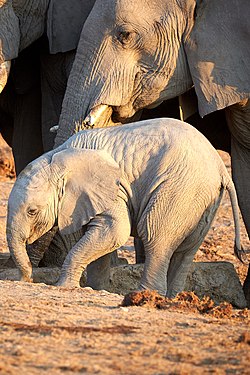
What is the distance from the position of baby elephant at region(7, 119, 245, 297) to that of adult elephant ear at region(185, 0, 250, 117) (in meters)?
1.55

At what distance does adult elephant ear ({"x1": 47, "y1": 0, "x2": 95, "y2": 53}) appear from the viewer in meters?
9.31

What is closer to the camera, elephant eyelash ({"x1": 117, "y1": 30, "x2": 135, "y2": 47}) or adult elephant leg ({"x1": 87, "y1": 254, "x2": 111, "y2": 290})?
adult elephant leg ({"x1": 87, "y1": 254, "x2": 111, "y2": 290})

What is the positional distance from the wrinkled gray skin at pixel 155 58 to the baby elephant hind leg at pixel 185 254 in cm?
141

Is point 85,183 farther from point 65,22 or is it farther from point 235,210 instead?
point 65,22

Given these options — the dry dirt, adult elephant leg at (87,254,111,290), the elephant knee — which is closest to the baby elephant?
adult elephant leg at (87,254,111,290)

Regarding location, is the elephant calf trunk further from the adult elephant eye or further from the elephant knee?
the elephant knee

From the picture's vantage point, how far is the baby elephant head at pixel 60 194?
6.86 metres

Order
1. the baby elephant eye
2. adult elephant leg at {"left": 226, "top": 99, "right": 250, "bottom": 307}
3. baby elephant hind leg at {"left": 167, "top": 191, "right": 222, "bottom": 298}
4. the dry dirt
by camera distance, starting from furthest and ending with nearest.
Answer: adult elephant leg at {"left": 226, "top": 99, "right": 250, "bottom": 307} < baby elephant hind leg at {"left": 167, "top": 191, "right": 222, "bottom": 298} < the baby elephant eye < the dry dirt

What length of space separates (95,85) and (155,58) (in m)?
0.46

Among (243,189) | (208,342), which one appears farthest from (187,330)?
(243,189)

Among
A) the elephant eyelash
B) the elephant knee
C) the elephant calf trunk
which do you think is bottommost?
the elephant knee

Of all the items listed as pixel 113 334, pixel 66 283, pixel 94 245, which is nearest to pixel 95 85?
pixel 94 245

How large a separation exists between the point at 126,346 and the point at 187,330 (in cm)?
54

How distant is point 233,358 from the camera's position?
450cm
